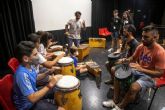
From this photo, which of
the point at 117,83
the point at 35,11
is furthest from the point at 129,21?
the point at 117,83

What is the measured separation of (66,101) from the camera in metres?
2.02

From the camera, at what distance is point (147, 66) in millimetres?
2529

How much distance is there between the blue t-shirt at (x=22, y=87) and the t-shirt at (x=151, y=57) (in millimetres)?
1765

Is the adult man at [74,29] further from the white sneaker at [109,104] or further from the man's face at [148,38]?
the man's face at [148,38]

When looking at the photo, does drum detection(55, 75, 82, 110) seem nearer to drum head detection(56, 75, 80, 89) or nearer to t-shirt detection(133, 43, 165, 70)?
drum head detection(56, 75, 80, 89)

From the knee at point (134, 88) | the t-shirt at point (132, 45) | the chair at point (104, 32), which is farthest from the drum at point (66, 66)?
the chair at point (104, 32)

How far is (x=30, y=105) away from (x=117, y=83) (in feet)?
4.73

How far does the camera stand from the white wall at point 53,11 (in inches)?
218

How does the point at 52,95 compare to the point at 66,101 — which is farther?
the point at 52,95

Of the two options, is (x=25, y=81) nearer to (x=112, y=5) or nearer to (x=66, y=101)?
(x=66, y=101)

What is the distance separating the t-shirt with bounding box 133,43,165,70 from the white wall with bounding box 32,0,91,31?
3944 millimetres

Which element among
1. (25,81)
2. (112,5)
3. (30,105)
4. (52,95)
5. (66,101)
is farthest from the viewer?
(112,5)

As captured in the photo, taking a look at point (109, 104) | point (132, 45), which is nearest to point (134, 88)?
point (109, 104)

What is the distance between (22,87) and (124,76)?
1453mm
